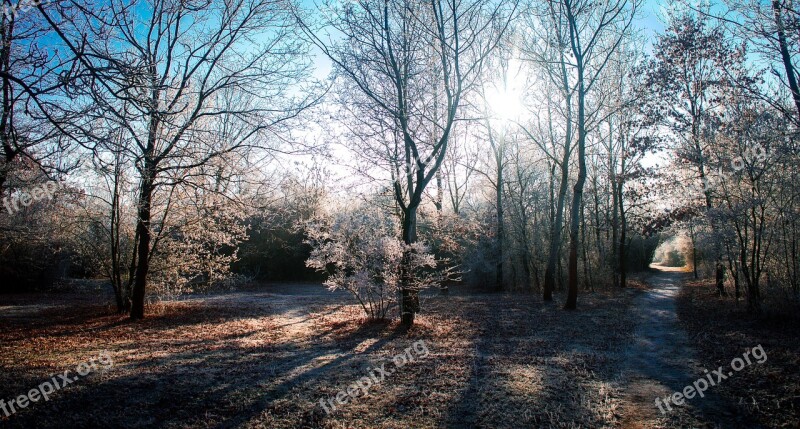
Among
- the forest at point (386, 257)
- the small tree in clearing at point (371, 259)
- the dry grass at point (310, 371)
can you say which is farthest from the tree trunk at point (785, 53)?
the small tree in clearing at point (371, 259)

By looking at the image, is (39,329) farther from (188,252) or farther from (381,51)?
(381,51)

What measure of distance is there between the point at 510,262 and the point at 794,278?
41.7ft

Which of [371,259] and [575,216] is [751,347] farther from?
[371,259]

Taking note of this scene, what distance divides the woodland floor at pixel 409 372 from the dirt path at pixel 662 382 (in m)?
0.02

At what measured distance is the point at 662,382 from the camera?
545 centimetres

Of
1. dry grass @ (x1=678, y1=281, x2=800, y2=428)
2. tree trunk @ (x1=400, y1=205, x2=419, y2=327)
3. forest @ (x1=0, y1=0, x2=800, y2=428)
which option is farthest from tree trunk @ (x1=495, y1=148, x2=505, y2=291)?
tree trunk @ (x1=400, y1=205, x2=419, y2=327)

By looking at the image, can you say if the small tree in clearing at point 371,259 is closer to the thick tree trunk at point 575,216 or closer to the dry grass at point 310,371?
the dry grass at point 310,371

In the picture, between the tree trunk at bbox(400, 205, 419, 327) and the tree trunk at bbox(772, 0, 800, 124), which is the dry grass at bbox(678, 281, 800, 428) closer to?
the tree trunk at bbox(772, 0, 800, 124)

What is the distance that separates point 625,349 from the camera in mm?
7438

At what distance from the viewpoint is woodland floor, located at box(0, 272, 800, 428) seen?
13.9 feet

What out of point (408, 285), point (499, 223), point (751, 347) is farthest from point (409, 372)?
point (499, 223)

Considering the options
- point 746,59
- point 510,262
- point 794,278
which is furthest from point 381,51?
point 510,262

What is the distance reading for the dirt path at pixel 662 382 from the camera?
425 cm

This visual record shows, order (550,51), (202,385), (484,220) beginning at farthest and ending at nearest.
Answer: (484,220) → (550,51) → (202,385)
